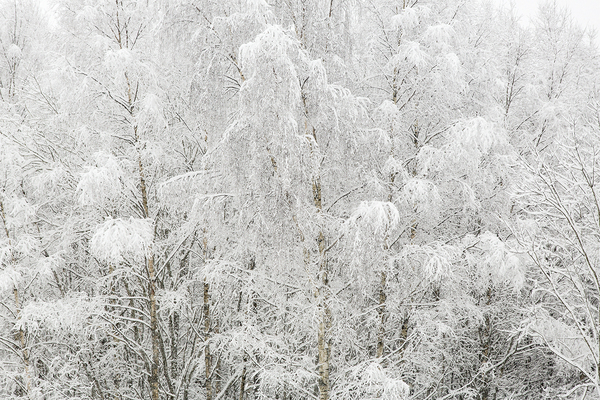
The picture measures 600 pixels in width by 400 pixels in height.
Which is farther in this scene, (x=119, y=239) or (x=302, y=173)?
(x=119, y=239)

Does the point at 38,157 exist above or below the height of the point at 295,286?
above

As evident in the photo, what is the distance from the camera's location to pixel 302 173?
5078 mm

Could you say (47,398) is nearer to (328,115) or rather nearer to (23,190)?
(23,190)

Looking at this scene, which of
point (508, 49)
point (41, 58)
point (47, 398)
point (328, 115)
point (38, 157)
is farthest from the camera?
point (41, 58)

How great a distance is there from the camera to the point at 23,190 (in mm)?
7152

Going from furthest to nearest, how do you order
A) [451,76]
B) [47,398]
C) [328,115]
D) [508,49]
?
[508,49] → [47,398] → [451,76] → [328,115]

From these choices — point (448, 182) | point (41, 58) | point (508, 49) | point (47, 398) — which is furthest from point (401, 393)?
point (41, 58)

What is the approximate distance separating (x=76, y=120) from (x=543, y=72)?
27.4 ft

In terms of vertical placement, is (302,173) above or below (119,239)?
above

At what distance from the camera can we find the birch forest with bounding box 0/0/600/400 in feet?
16.8

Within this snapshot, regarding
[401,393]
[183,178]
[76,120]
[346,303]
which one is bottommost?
[401,393]

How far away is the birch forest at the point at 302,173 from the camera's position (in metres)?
5.11

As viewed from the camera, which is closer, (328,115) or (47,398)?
(328,115)

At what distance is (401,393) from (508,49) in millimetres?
6403
